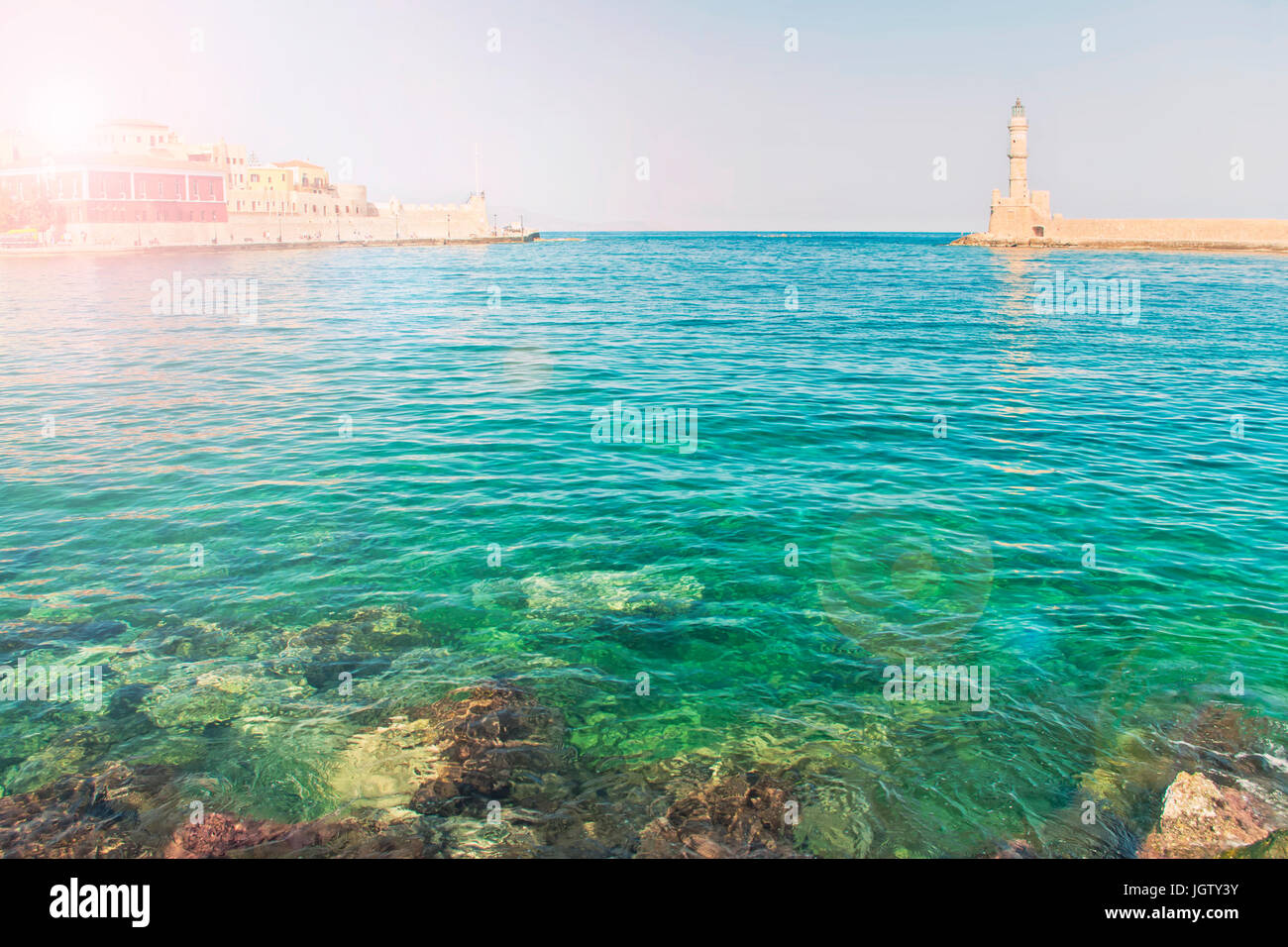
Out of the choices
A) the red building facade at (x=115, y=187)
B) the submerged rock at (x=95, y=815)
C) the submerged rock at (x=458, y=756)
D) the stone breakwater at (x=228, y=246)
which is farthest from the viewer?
the red building facade at (x=115, y=187)

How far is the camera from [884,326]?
37125mm

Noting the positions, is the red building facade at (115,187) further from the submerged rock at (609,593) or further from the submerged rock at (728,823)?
the submerged rock at (728,823)

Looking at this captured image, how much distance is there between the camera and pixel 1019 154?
113 meters

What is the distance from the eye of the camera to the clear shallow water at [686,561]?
24.5 ft

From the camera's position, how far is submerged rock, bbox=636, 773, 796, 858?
6.16 meters

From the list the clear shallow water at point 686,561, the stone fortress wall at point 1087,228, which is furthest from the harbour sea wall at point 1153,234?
the clear shallow water at point 686,561

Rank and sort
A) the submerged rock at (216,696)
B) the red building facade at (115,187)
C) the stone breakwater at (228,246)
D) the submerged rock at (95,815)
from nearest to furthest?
the submerged rock at (95,815) → the submerged rock at (216,696) → the stone breakwater at (228,246) → the red building facade at (115,187)

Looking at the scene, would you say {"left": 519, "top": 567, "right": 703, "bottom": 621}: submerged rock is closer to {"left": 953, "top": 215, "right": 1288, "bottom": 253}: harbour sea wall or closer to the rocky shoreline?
the rocky shoreline

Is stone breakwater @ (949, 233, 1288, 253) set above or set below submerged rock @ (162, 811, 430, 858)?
above

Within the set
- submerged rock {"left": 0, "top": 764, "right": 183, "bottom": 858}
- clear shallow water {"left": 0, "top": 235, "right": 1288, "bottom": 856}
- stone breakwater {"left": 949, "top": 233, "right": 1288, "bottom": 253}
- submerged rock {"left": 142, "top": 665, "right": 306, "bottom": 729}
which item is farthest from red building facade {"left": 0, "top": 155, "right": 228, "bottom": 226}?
stone breakwater {"left": 949, "top": 233, "right": 1288, "bottom": 253}

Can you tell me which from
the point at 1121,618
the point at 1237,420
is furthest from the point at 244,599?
the point at 1237,420

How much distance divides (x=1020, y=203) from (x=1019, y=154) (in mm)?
7717
